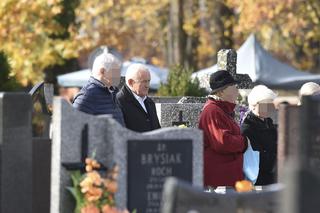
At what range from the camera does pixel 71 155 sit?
945cm

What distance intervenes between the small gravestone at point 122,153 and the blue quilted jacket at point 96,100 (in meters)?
1.14

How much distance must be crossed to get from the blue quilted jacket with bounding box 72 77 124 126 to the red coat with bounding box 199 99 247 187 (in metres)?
0.83

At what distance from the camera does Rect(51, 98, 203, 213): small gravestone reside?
9.41 m

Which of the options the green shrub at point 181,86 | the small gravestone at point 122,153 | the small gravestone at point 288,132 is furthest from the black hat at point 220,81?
the green shrub at point 181,86

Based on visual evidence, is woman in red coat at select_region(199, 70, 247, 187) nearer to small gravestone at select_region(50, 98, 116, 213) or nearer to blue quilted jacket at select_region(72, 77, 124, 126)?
blue quilted jacket at select_region(72, 77, 124, 126)

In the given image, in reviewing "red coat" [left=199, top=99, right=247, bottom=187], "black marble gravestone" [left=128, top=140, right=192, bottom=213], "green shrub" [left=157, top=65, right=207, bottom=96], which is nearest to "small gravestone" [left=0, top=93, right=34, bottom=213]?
"black marble gravestone" [left=128, top=140, right=192, bottom=213]

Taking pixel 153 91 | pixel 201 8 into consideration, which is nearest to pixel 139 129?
pixel 153 91

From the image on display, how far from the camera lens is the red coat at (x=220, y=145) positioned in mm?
10844

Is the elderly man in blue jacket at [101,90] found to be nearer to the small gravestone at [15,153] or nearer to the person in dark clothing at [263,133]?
the small gravestone at [15,153]

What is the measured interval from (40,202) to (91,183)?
1260 mm

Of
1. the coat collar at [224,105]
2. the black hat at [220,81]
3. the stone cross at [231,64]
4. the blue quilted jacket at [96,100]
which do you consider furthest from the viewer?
the stone cross at [231,64]

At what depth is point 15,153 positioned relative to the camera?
986 cm

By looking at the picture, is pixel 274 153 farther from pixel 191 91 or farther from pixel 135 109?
pixel 191 91

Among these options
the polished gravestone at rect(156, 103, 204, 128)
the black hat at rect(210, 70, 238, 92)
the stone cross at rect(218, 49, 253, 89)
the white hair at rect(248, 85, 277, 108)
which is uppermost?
the stone cross at rect(218, 49, 253, 89)
